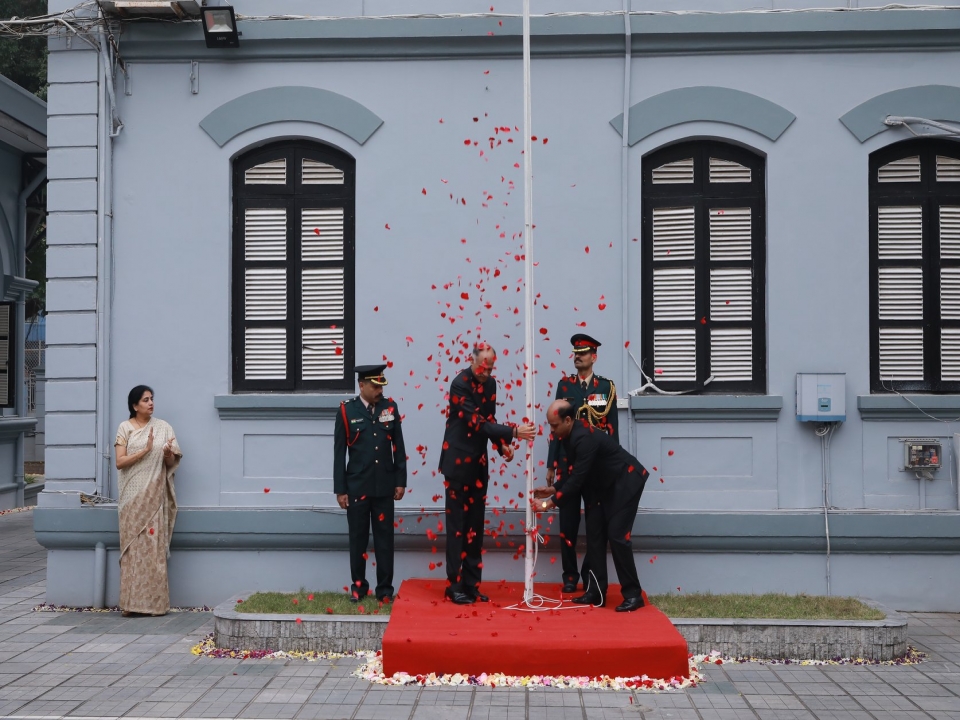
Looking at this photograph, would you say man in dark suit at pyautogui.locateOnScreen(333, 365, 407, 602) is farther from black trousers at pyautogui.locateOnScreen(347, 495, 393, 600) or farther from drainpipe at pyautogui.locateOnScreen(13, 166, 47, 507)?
drainpipe at pyautogui.locateOnScreen(13, 166, 47, 507)

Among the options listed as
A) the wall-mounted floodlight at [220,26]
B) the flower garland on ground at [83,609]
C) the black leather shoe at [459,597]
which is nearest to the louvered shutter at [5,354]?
the flower garland on ground at [83,609]

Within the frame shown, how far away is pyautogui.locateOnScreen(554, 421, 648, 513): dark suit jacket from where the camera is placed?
7234 millimetres

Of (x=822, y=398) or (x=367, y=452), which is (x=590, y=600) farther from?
(x=822, y=398)

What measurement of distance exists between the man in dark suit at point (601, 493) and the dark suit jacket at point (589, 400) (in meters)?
0.44

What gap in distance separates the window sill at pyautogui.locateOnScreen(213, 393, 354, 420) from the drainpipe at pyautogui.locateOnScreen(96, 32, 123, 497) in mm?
1045

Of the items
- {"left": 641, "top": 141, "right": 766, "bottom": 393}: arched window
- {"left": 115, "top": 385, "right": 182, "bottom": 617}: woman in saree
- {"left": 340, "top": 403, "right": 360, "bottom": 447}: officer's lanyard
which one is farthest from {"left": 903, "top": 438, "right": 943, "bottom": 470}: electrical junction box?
{"left": 115, "top": 385, "right": 182, "bottom": 617}: woman in saree

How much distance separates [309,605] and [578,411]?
2676 millimetres

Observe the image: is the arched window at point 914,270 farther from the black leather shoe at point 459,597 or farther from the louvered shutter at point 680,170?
the black leather shoe at point 459,597

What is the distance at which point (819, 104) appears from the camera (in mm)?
8539

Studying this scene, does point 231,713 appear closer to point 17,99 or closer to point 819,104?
point 819,104

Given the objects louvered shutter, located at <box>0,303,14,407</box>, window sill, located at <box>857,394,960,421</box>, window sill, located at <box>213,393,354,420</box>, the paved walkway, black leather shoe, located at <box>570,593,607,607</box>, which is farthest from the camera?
louvered shutter, located at <box>0,303,14,407</box>

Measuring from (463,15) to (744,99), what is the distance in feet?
8.61

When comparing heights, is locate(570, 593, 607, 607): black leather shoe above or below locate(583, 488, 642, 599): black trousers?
below

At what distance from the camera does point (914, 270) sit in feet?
28.5
